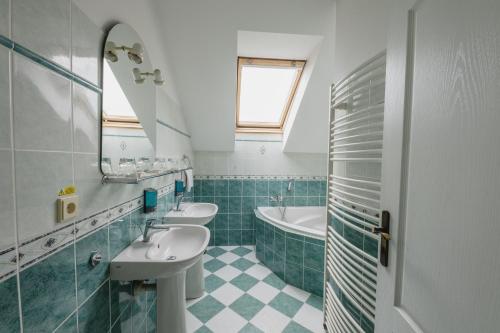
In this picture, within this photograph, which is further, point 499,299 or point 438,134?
point 438,134

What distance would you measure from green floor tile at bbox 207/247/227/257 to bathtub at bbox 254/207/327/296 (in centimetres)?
55

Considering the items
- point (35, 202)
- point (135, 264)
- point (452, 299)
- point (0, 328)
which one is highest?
point (35, 202)

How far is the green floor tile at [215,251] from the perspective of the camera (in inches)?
119

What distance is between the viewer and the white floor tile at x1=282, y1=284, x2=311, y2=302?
2.13 meters

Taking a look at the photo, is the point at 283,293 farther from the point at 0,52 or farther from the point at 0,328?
the point at 0,52

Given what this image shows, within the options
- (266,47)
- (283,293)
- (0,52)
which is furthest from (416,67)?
(283,293)

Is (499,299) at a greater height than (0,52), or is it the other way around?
(0,52)

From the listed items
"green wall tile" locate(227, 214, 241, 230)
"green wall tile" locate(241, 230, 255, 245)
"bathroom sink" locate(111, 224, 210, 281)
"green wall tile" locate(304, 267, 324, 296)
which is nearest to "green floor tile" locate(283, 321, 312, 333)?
"green wall tile" locate(304, 267, 324, 296)

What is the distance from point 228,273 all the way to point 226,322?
0.74 metres

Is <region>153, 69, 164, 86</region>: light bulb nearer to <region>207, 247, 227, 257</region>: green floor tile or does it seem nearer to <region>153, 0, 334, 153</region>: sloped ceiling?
<region>153, 0, 334, 153</region>: sloped ceiling

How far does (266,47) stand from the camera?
7.06 ft

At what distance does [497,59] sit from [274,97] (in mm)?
2701

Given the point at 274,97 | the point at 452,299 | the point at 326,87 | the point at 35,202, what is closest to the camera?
the point at 452,299

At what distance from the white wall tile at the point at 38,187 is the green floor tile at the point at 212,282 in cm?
189
